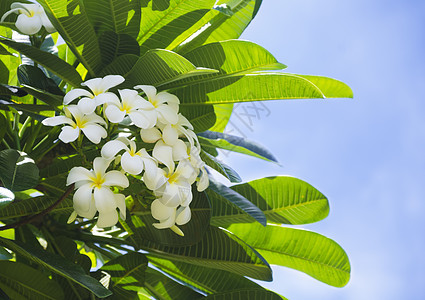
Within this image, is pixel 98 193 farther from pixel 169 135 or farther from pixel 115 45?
pixel 115 45

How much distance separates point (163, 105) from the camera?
82 cm

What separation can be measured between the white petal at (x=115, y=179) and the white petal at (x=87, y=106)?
0.10 m

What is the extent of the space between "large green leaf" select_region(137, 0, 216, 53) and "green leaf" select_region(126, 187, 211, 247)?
287mm

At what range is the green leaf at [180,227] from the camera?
972 millimetres

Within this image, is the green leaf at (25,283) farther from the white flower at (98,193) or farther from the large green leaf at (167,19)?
the large green leaf at (167,19)

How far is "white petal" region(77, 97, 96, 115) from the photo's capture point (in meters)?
0.75

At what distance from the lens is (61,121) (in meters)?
0.75

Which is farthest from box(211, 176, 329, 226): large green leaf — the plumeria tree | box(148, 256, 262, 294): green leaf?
box(148, 256, 262, 294): green leaf

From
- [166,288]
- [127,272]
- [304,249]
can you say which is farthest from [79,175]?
[304,249]

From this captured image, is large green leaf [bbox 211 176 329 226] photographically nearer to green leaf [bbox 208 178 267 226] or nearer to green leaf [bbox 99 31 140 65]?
green leaf [bbox 208 178 267 226]

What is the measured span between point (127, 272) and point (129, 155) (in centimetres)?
40

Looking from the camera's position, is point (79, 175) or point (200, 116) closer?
point (79, 175)

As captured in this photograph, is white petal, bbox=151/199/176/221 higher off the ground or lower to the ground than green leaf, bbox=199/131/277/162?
lower

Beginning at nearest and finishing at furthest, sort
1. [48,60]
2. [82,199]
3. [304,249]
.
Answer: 1. [82,199]
2. [48,60]
3. [304,249]
